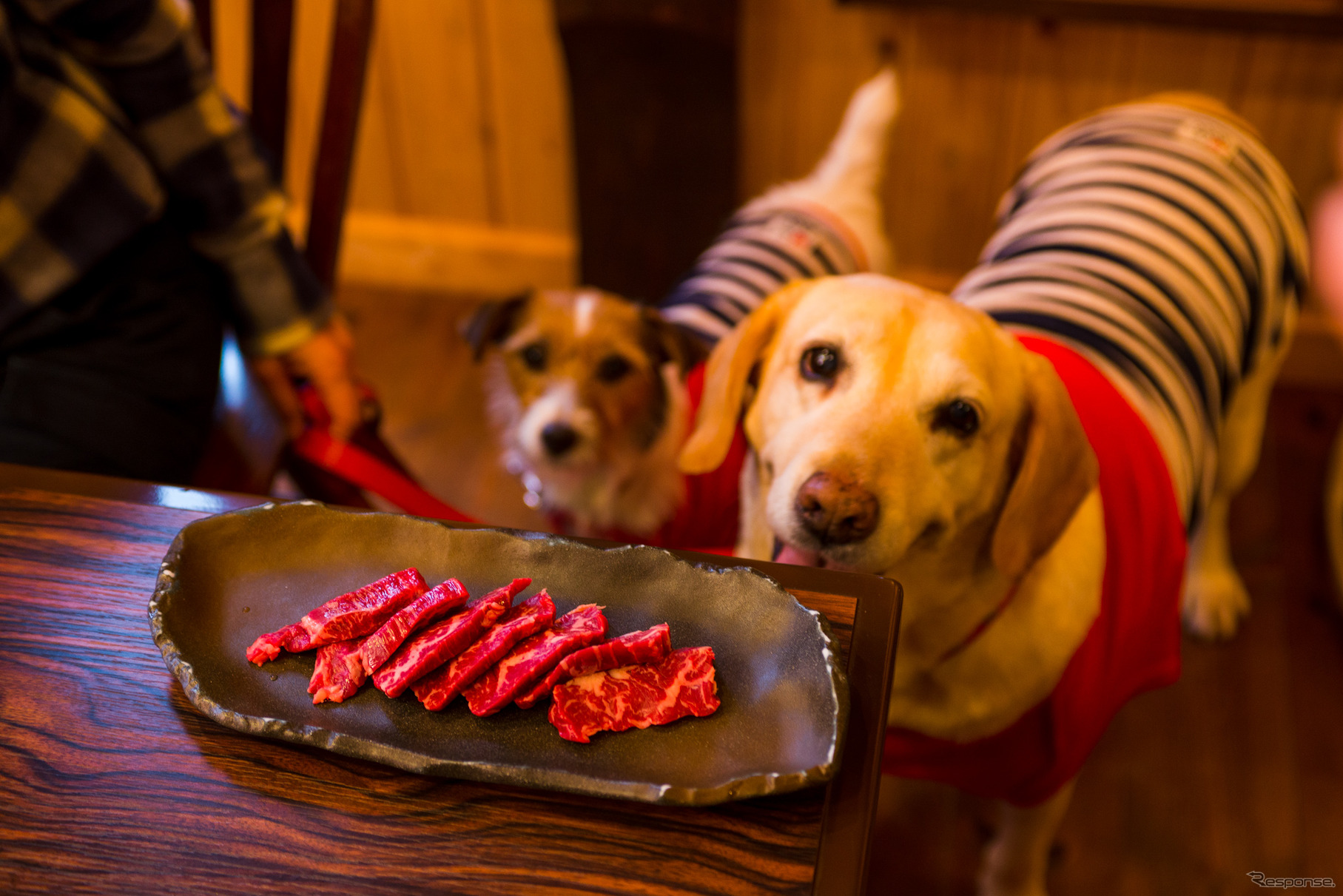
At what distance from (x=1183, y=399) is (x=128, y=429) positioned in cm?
142

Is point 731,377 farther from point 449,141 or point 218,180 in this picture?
point 449,141

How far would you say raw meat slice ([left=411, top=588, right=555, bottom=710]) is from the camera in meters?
0.70

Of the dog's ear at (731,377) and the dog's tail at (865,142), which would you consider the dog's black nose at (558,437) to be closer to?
the dog's ear at (731,377)

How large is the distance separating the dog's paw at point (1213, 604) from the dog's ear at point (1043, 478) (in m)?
1.06

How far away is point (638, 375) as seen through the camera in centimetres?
168

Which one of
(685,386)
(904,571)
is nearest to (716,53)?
(685,386)

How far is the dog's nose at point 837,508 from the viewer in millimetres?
920

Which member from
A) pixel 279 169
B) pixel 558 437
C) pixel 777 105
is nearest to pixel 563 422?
pixel 558 437

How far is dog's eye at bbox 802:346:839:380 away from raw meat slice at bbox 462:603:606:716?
1.44 feet

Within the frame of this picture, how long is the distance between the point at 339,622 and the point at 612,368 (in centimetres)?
99

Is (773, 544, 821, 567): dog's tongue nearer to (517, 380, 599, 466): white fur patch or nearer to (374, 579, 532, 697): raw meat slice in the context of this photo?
(374, 579, 532, 697): raw meat slice

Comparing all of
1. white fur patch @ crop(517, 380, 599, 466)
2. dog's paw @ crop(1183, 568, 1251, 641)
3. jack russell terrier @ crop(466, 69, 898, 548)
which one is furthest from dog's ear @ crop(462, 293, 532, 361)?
dog's paw @ crop(1183, 568, 1251, 641)

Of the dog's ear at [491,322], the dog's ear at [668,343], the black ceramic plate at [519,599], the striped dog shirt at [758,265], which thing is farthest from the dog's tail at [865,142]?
the black ceramic plate at [519,599]

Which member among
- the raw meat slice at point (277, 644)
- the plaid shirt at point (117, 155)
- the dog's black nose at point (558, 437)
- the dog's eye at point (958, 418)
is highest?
the plaid shirt at point (117, 155)
